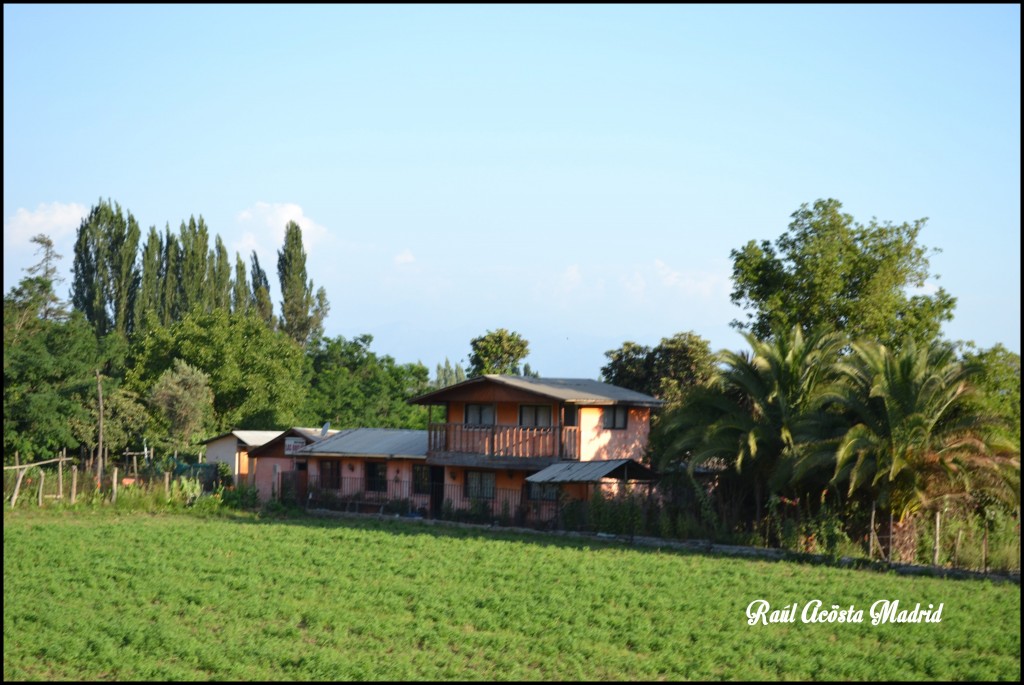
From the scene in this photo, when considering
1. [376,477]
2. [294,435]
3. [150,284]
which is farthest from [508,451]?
[150,284]

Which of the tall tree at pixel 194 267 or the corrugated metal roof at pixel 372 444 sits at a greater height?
the tall tree at pixel 194 267

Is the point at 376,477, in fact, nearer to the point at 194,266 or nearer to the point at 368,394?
the point at 368,394

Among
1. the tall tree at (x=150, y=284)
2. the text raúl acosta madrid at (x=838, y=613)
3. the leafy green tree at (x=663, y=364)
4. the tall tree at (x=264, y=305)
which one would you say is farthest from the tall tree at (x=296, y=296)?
the text raúl acosta madrid at (x=838, y=613)

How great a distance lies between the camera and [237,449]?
48.4m

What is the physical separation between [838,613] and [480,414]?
71.0 ft

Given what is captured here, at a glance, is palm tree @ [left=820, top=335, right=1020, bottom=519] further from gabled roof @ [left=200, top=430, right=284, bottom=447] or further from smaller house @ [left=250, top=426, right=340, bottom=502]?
gabled roof @ [left=200, top=430, right=284, bottom=447]

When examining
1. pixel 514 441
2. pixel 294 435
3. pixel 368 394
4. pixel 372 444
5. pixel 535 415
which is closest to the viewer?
pixel 514 441

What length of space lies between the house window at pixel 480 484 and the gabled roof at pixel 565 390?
9.62 feet

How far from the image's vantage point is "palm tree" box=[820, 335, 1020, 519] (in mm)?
23922

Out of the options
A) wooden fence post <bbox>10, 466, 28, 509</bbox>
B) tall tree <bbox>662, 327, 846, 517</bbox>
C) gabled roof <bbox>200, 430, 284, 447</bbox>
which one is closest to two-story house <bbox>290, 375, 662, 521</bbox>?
tall tree <bbox>662, 327, 846, 517</bbox>

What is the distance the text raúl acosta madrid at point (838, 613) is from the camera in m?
17.3

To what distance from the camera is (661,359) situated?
49.7m

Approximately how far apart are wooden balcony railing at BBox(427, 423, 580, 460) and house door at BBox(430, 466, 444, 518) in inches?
64.7

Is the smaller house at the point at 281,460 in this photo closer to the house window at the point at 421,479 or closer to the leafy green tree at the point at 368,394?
the house window at the point at 421,479
